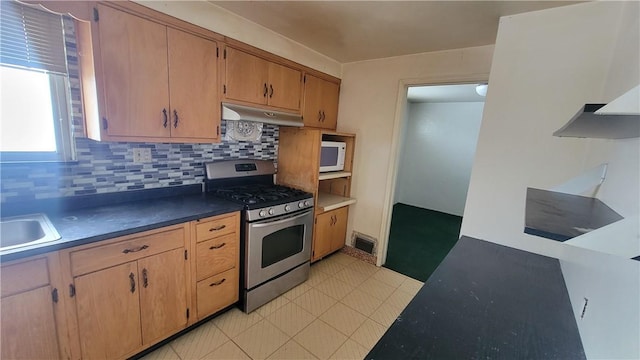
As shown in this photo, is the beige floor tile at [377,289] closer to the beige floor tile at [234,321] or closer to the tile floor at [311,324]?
the tile floor at [311,324]

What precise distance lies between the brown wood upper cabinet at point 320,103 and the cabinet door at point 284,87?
0.40 ft

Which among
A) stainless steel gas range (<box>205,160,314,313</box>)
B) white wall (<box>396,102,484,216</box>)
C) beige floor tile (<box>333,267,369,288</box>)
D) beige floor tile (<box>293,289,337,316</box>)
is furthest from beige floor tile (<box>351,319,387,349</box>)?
white wall (<box>396,102,484,216</box>)

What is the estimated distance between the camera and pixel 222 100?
2.04m

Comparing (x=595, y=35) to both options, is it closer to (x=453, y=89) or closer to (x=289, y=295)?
(x=453, y=89)

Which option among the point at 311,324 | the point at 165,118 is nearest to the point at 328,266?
the point at 311,324

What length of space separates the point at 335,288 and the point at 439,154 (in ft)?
13.2

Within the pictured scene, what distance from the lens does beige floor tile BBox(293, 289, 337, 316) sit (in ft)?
7.45

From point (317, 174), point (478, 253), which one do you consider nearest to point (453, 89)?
point (317, 174)

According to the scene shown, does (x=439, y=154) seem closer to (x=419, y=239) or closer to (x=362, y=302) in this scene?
(x=419, y=239)

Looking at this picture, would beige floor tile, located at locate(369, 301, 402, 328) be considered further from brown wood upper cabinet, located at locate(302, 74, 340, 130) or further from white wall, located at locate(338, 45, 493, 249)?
brown wood upper cabinet, located at locate(302, 74, 340, 130)

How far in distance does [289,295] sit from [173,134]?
1693 mm

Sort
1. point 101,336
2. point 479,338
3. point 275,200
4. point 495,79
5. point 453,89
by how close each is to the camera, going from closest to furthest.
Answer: point 479,338, point 101,336, point 495,79, point 275,200, point 453,89

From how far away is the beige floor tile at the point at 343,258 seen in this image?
3.13 meters

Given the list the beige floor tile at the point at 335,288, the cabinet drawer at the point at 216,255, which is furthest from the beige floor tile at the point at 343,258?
the cabinet drawer at the point at 216,255
